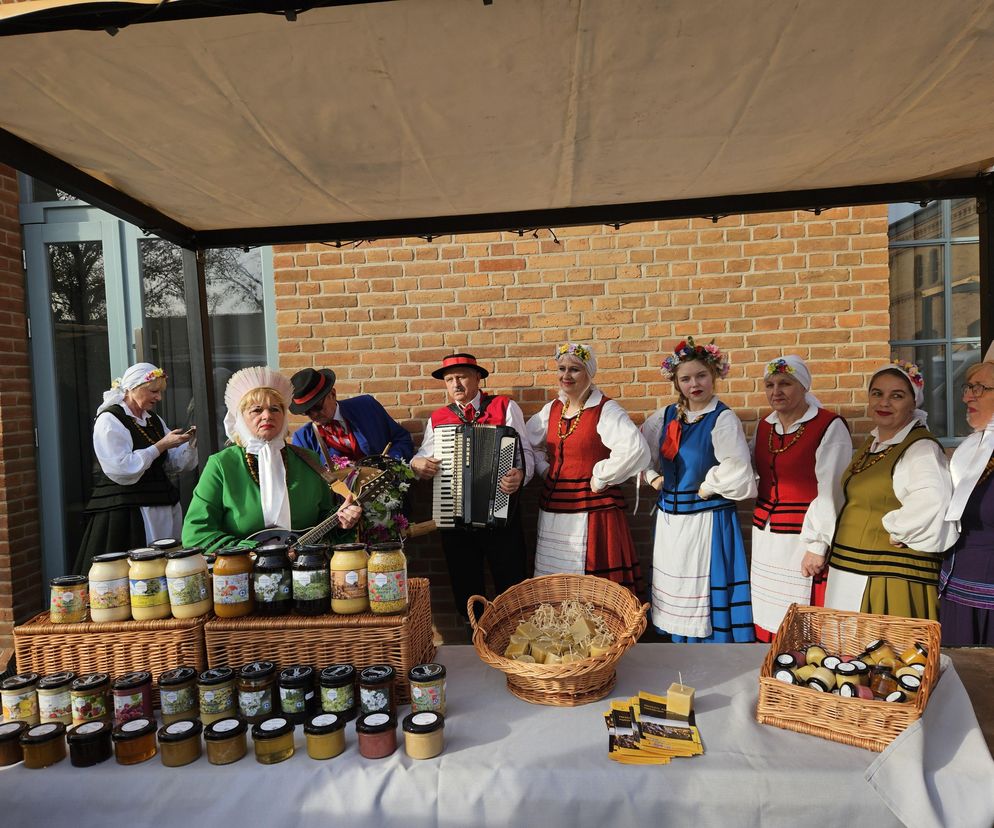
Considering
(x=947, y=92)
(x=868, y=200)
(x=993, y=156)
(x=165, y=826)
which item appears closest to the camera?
(x=165, y=826)

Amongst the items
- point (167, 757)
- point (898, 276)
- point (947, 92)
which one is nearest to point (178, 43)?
point (167, 757)

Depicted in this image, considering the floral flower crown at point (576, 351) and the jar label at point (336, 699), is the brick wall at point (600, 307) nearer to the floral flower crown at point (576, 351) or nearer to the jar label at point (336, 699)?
the floral flower crown at point (576, 351)

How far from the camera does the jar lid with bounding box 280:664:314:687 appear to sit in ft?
5.23

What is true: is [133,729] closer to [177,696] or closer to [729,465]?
[177,696]

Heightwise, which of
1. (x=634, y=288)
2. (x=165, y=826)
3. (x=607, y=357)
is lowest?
(x=165, y=826)

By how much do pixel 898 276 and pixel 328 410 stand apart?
374cm

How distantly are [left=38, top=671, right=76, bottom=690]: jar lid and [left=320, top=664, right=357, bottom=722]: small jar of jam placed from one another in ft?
2.06

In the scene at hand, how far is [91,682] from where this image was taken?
161 cm

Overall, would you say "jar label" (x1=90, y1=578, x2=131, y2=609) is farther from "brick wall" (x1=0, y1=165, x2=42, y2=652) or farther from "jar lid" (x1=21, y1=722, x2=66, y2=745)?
"brick wall" (x1=0, y1=165, x2=42, y2=652)

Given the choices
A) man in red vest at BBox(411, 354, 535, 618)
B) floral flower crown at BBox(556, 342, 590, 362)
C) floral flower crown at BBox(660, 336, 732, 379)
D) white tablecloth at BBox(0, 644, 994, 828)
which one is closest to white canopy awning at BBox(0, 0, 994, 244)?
floral flower crown at BBox(660, 336, 732, 379)

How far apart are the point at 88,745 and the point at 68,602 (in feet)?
1.37

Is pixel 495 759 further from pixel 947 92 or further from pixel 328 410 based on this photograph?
pixel 328 410

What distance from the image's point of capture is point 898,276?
4266 millimetres

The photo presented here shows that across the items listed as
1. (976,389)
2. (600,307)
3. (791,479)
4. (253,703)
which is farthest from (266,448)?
(976,389)
